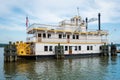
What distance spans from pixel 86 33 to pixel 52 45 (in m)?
8.90

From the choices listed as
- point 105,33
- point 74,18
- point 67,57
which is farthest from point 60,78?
point 105,33

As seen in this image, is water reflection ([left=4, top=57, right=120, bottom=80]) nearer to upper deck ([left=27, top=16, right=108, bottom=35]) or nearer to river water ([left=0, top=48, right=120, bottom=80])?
river water ([left=0, top=48, right=120, bottom=80])

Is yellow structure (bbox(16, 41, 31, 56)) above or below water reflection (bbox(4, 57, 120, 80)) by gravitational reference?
above

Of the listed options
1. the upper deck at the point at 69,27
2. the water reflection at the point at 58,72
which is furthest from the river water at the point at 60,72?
the upper deck at the point at 69,27

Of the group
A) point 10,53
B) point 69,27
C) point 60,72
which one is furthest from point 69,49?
point 60,72

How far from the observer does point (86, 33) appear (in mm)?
42031

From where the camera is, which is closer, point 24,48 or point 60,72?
point 60,72

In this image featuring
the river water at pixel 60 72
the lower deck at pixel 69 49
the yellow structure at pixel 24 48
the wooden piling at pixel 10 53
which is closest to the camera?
the river water at pixel 60 72

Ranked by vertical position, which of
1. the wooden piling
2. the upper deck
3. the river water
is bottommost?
the river water

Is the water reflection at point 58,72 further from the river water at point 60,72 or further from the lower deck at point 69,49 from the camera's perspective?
the lower deck at point 69,49

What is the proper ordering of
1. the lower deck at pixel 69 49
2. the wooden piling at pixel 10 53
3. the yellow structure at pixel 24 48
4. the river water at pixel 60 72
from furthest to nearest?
the yellow structure at pixel 24 48 < the lower deck at pixel 69 49 < the wooden piling at pixel 10 53 < the river water at pixel 60 72

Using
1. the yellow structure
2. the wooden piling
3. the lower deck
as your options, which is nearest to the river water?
the wooden piling

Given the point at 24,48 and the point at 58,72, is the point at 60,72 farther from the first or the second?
the point at 24,48

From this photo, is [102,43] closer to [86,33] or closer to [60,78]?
[86,33]
